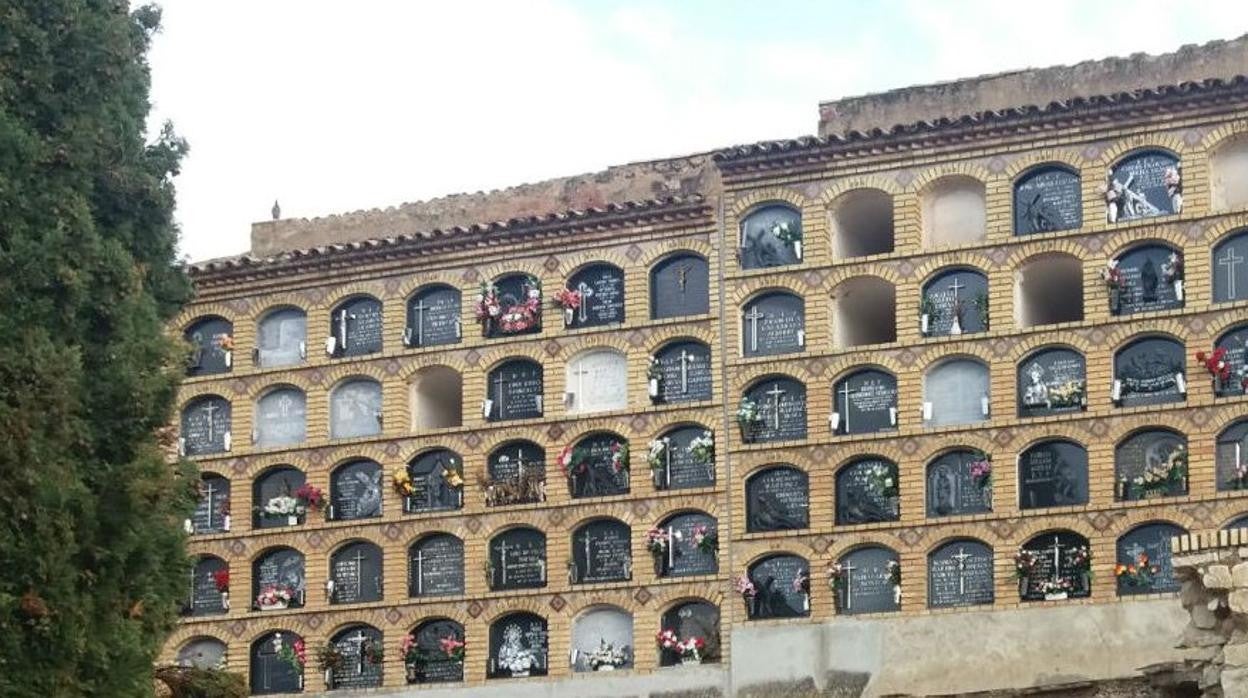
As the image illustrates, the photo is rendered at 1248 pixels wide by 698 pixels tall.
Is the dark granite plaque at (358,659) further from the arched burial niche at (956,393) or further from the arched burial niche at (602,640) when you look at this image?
the arched burial niche at (956,393)

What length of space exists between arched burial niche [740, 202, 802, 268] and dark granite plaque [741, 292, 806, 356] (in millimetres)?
672

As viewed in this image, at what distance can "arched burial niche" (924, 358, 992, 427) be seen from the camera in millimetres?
46188

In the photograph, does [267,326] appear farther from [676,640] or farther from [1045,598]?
[1045,598]

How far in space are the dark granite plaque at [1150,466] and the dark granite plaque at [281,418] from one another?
15802 mm

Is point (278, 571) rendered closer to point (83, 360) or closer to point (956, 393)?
point (956, 393)

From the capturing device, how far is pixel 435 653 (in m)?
49.2

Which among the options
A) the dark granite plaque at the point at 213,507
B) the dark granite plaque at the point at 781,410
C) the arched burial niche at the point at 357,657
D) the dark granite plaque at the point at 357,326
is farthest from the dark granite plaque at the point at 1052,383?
the dark granite plaque at the point at 213,507

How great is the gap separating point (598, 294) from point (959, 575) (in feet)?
28.9

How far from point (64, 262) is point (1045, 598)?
23.3 meters

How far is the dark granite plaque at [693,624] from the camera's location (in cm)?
4722

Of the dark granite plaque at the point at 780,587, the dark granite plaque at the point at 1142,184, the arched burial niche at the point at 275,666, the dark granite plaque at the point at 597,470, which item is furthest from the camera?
the arched burial niche at the point at 275,666

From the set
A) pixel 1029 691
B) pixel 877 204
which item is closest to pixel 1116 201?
pixel 877 204

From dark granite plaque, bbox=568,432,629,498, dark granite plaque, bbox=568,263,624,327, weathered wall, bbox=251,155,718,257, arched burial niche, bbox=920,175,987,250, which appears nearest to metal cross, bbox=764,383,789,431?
dark granite plaque, bbox=568,432,629,498

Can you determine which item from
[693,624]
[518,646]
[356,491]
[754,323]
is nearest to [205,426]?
[356,491]
